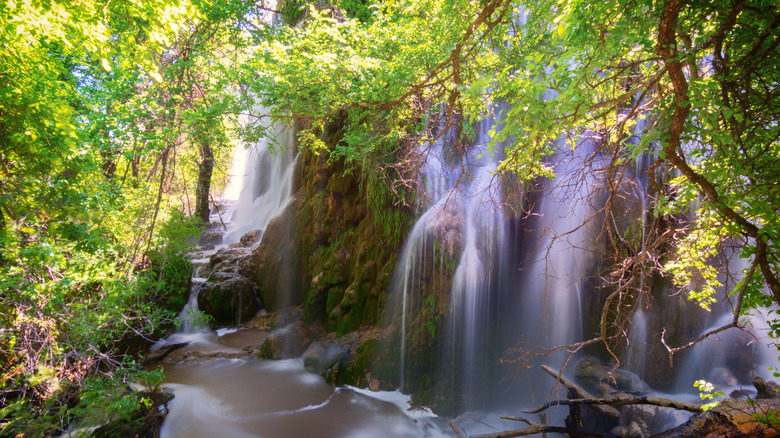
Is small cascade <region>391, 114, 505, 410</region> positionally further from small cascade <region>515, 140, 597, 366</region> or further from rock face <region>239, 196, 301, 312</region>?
rock face <region>239, 196, 301, 312</region>

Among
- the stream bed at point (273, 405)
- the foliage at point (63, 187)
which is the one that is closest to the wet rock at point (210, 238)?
the stream bed at point (273, 405)

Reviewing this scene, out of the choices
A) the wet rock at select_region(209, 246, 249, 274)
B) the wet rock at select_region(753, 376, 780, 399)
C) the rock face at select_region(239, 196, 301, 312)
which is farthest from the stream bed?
the wet rock at select_region(753, 376, 780, 399)

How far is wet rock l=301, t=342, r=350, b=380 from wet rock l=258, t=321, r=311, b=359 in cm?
45

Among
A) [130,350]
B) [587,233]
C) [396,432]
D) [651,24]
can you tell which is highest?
[651,24]

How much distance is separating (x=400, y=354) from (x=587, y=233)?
4888 millimetres

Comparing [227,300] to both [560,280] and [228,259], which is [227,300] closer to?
[228,259]

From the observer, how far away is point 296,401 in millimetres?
7027

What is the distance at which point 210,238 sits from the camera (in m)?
16.4

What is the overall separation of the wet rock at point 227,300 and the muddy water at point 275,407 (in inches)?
92.0

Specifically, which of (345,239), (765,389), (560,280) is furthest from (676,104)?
(345,239)

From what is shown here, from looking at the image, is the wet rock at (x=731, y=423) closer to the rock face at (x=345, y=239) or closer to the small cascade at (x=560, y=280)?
the small cascade at (x=560, y=280)

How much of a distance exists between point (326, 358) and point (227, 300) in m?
4.41

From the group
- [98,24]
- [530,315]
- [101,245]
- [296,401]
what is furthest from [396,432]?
[98,24]

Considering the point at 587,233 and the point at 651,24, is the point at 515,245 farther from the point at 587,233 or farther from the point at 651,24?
the point at 651,24
